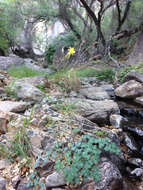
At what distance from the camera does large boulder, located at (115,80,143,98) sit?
3303 millimetres

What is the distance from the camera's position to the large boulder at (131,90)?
3303mm

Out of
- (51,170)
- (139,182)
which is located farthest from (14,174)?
(139,182)

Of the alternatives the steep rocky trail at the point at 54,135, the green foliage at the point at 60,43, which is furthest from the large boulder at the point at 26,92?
the green foliage at the point at 60,43

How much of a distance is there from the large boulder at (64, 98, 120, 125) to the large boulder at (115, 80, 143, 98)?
0.81 metres

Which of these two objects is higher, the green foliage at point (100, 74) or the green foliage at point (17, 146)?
the green foliage at point (17, 146)

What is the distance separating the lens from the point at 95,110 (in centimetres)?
248

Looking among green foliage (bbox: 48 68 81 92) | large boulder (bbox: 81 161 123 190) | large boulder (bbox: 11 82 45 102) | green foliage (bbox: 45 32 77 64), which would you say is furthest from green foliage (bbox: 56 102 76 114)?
green foliage (bbox: 45 32 77 64)

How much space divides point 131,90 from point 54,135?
2.21 metres

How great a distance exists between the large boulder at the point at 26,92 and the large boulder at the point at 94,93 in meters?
1.00

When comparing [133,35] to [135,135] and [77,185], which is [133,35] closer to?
[135,135]

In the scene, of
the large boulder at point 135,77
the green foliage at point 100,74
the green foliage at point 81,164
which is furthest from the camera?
the green foliage at point 100,74

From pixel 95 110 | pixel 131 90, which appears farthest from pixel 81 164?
pixel 131 90

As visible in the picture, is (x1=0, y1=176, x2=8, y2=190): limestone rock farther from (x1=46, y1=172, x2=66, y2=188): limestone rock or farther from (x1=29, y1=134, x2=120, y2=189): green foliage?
(x1=46, y1=172, x2=66, y2=188): limestone rock

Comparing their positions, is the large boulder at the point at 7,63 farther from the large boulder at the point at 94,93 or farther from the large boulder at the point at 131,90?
the large boulder at the point at 131,90
